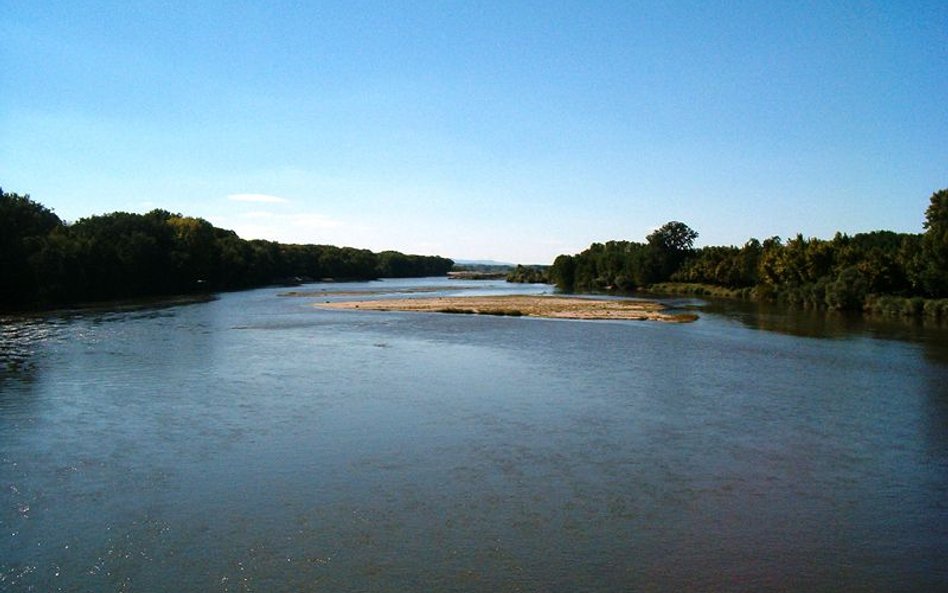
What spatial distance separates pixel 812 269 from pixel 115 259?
68.5 metres

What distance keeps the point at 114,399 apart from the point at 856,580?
1943 cm

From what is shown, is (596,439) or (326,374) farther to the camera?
(326,374)

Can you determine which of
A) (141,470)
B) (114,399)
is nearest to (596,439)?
(141,470)

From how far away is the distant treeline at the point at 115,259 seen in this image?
191 ft

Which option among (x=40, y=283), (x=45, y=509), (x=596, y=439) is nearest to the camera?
(x=45, y=509)

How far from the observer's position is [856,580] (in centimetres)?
993

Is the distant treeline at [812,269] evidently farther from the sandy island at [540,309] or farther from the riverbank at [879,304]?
the sandy island at [540,309]

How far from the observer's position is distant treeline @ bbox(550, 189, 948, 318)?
181ft

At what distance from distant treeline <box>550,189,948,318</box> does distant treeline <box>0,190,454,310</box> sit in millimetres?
57541

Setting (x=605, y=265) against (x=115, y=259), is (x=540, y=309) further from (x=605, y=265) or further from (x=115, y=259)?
(x=605, y=265)

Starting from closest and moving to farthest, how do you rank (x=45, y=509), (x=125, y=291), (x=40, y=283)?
(x=45, y=509) < (x=40, y=283) < (x=125, y=291)

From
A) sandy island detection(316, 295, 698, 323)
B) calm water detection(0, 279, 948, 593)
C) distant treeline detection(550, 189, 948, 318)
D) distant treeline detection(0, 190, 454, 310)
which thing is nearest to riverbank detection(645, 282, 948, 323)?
distant treeline detection(550, 189, 948, 318)

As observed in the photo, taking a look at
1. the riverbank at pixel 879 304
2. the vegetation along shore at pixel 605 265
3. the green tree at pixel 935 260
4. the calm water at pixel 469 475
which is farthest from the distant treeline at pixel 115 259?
the green tree at pixel 935 260

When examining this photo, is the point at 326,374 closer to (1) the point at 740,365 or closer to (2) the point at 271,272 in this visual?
(1) the point at 740,365
